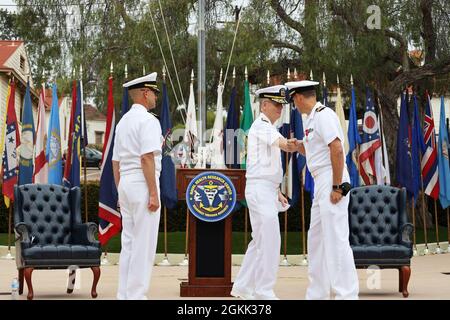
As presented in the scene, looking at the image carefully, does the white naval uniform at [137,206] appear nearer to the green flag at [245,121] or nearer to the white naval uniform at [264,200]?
the white naval uniform at [264,200]

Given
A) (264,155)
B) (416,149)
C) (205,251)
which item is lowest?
(205,251)

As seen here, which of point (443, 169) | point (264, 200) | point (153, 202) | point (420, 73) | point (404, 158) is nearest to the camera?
point (153, 202)

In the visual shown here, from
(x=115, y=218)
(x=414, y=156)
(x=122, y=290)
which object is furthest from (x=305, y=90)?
(x=414, y=156)

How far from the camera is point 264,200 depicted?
322 inches

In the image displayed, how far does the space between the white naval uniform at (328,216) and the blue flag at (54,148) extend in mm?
7024

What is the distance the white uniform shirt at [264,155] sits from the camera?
8211 mm

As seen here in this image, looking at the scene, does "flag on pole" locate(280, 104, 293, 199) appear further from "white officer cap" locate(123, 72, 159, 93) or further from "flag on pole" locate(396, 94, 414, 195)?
"white officer cap" locate(123, 72, 159, 93)

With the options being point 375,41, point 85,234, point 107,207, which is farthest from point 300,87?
point 375,41

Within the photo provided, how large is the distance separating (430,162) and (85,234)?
7.72 m

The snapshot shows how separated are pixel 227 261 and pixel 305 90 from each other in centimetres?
203

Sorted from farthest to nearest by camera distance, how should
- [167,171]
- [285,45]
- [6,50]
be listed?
[6,50], [285,45], [167,171]

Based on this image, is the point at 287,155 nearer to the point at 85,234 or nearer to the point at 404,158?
the point at 404,158

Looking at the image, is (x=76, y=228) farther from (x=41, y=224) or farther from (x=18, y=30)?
(x=18, y=30)

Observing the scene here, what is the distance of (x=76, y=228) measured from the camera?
10039 mm
